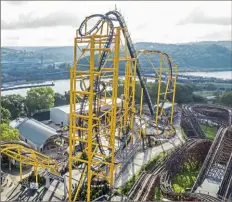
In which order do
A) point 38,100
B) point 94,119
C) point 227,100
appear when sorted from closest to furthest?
point 94,119 < point 38,100 < point 227,100

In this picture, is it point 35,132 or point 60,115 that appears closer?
point 35,132

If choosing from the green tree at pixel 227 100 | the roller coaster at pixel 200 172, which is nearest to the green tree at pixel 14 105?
the roller coaster at pixel 200 172

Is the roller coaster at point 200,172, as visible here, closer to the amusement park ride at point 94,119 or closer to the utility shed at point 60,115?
the amusement park ride at point 94,119

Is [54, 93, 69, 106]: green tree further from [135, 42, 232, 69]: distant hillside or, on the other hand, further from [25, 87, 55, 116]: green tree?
[135, 42, 232, 69]: distant hillside

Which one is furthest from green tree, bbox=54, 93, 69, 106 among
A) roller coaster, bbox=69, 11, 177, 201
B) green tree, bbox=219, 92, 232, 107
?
green tree, bbox=219, 92, 232, 107

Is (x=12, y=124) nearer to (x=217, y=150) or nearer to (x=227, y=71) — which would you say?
(x=217, y=150)

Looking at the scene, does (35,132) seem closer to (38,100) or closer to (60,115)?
(60,115)

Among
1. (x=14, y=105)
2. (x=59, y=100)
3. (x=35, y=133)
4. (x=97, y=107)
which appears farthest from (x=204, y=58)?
(x=97, y=107)

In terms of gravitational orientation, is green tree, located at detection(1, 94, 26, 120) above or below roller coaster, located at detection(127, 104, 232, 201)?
above
